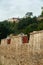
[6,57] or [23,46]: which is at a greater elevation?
[23,46]

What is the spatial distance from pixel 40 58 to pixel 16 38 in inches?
218

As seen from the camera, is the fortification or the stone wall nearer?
the fortification

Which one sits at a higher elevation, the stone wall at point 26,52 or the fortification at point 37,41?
the fortification at point 37,41

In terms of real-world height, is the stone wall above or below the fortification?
below

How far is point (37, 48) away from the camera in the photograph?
12.0 meters

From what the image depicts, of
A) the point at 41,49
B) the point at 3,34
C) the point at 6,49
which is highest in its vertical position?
the point at 41,49

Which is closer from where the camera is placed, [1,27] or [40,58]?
[40,58]

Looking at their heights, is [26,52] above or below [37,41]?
below

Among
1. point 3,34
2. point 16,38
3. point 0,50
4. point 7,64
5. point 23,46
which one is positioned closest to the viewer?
point 23,46

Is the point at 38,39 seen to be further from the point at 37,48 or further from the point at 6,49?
the point at 6,49

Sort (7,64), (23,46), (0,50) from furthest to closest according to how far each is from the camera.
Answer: (0,50), (7,64), (23,46)

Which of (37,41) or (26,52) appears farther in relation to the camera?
(26,52)

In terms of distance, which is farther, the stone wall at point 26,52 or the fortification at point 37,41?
the stone wall at point 26,52

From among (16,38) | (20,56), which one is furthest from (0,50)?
(20,56)
